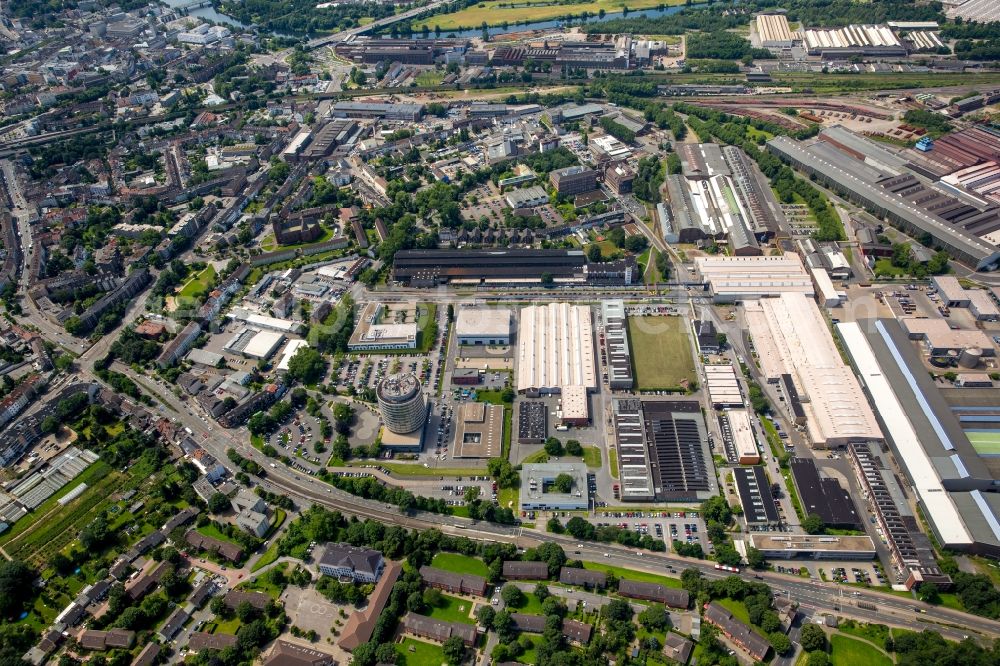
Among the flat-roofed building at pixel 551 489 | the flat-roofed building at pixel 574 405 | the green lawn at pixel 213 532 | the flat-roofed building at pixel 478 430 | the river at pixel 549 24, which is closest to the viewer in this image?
the green lawn at pixel 213 532

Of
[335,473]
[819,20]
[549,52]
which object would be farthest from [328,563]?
[819,20]

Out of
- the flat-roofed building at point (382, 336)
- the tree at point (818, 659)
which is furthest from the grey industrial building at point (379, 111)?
the tree at point (818, 659)

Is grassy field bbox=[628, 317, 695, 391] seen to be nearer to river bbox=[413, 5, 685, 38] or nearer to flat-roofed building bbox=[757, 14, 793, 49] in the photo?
flat-roofed building bbox=[757, 14, 793, 49]

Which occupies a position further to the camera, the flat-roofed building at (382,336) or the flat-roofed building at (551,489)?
the flat-roofed building at (382,336)

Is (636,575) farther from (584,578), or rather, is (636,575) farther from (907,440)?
(907,440)

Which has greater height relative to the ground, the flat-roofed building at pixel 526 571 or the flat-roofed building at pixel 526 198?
the flat-roofed building at pixel 526 198

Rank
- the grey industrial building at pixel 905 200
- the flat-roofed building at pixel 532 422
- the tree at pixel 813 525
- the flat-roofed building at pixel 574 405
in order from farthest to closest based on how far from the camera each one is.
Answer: the grey industrial building at pixel 905 200 → the flat-roofed building at pixel 574 405 → the flat-roofed building at pixel 532 422 → the tree at pixel 813 525

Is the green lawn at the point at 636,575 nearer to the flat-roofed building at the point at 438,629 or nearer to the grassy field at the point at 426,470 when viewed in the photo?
the flat-roofed building at the point at 438,629
